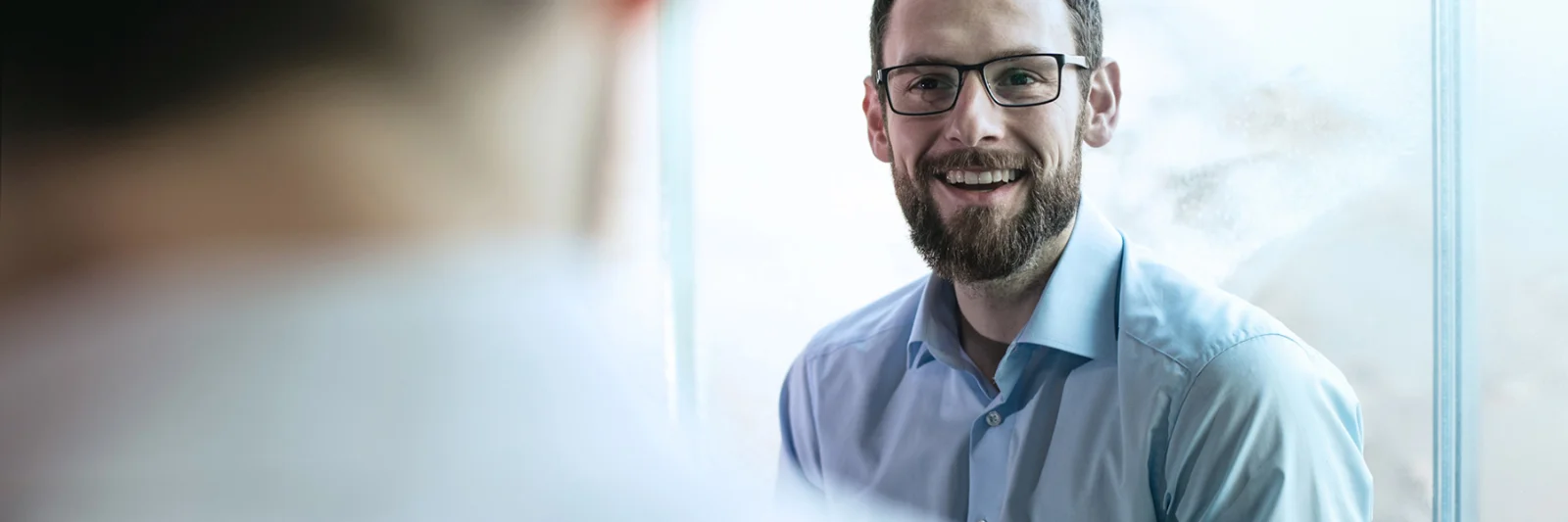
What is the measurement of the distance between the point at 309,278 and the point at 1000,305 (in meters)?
0.71

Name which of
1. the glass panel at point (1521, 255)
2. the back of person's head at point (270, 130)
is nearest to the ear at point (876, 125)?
the glass panel at point (1521, 255)

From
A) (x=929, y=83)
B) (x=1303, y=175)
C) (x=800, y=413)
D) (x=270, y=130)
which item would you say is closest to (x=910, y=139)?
(x=929, y=83)

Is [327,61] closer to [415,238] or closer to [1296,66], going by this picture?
[415,238]

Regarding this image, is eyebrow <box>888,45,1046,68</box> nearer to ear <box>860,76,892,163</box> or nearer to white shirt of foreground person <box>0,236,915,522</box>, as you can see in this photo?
ear <box>860,76,892,163</box>

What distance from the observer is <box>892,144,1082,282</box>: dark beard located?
75 cm

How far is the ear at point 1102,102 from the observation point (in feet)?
2.53

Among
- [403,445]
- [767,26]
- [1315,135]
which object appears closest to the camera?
[403,445]

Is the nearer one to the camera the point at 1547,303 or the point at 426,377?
the point at 426,377

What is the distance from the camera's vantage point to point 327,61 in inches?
5.0

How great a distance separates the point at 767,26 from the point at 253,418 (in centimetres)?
127

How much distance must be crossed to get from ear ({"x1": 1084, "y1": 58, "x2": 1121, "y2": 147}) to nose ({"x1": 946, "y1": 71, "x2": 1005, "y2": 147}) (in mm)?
85

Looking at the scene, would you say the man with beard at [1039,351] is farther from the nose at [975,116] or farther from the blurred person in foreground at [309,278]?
the blurred person in foreground at [309,278]

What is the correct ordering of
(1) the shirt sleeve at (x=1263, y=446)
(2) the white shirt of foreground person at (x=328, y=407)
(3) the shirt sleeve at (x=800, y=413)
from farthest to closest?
(3) the shirt sleeve at (x=800, y=413)
(1) the shirt sleeve at (x=1263, y=446)
(2) the white shirt of foreground person at (x=328, y=407)

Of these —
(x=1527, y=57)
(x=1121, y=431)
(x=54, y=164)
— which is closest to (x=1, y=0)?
(x=54, y=164)
